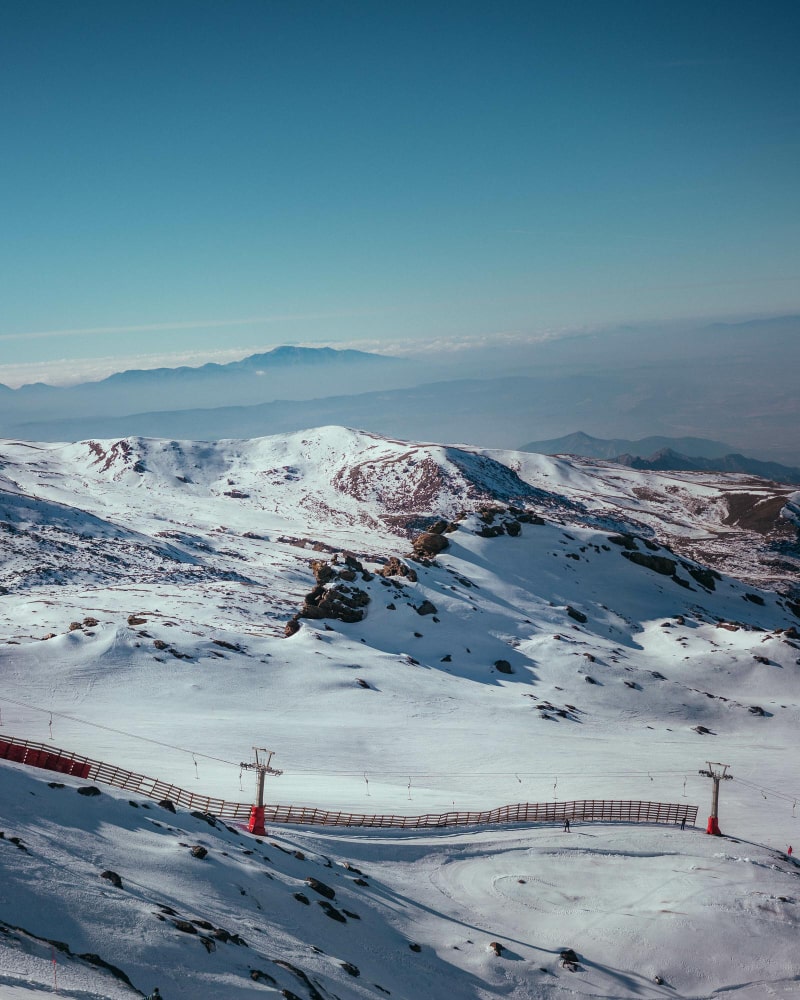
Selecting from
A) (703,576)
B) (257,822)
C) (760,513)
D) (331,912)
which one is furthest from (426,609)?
(760,513)

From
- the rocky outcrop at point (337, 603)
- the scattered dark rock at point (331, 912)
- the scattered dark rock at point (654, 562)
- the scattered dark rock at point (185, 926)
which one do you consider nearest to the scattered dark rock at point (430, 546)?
the rocky outcrop at point (337, 603)

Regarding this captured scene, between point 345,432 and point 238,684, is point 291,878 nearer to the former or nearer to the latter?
point 238,684

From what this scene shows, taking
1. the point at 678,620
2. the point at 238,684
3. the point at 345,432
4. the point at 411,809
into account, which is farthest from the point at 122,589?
the point at 345,432

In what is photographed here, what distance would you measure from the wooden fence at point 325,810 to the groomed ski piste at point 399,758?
96cm

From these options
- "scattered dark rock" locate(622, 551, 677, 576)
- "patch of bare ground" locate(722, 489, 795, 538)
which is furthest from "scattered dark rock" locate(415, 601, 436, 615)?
"patch of bare ground" locate(722, 489, 795, 538)

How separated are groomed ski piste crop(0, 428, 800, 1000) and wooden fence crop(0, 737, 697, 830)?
961mm

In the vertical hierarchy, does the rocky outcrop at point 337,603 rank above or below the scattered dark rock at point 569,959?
above

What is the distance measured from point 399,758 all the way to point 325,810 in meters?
12.4

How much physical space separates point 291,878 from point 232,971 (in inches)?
308

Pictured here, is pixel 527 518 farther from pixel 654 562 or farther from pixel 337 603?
pixel 337 603

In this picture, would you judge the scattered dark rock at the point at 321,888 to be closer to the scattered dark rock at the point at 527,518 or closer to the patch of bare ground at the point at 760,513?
the scattered dark rock at the point at 527,518

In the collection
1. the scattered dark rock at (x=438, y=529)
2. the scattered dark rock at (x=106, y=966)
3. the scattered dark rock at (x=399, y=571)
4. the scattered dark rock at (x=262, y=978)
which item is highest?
the scattered dark rock at (x=106, y=966)

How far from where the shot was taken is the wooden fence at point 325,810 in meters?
25.6

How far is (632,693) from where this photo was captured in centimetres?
6197
